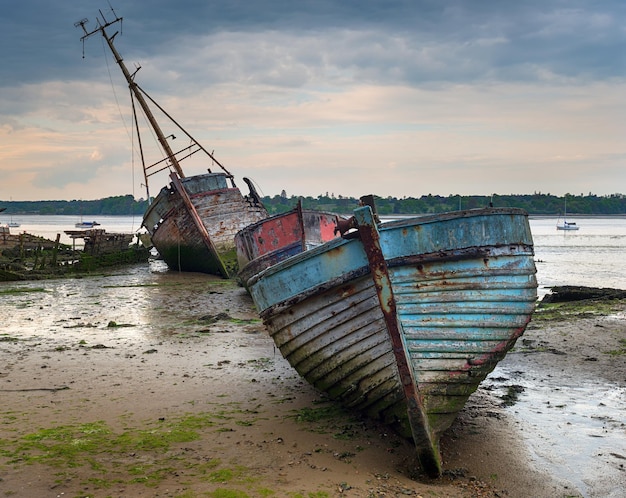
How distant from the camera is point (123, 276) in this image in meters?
25.6

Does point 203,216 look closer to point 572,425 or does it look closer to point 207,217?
point 207,217

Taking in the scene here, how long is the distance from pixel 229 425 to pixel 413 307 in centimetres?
244

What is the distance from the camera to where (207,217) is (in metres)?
23.2

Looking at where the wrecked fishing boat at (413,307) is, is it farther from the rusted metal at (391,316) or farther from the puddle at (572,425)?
the puddle at (572,425)

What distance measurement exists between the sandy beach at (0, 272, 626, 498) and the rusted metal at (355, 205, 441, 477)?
49cm

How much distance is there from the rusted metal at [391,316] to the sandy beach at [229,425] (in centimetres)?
49

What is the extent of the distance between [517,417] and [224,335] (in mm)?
6198

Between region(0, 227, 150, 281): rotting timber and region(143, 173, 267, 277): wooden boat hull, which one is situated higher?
region(143, 173, 267, 277): wooden boat hull

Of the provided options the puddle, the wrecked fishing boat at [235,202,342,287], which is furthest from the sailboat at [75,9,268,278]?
the puddle

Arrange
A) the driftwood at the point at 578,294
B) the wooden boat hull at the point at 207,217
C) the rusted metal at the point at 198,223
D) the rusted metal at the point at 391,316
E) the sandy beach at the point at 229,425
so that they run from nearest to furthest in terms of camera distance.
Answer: the sandy beach at the point at 229,425, the rusted metal at the point at 391,316, the driftwood at the point at 578,294, the rusted metal at the point at 198,223, the wooden boat hull at the point at 207,217

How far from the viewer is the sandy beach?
5773 millimetres

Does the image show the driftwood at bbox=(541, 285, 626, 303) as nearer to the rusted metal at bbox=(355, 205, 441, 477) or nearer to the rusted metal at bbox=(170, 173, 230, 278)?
the rusted metal at bbox=(170, 173, 230, 278)

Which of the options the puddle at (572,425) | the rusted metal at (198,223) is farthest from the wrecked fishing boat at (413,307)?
the rusted metal at (198,223)

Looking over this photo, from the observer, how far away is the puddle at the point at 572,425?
6207 millimetres
